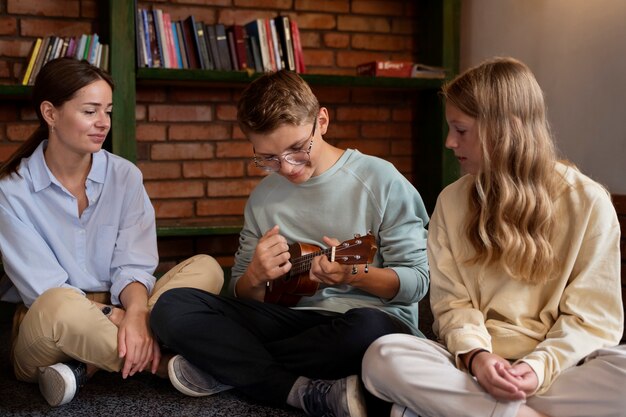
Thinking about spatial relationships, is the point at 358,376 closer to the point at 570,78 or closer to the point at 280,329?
the point at 280,329

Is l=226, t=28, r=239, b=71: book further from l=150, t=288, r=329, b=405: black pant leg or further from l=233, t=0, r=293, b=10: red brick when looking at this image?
l=150, t=288, r=329, b=405: black pant leg

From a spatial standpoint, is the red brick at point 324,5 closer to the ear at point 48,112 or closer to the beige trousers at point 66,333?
the ear at point 48,112

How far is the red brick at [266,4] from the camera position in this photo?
3344 millimetres

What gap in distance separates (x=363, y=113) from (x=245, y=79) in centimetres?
74

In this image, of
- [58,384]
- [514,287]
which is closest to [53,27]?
[58,384]

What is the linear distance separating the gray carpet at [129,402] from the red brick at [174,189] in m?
1.31

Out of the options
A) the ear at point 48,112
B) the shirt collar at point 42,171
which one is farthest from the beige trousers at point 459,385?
the ear at point 48,112

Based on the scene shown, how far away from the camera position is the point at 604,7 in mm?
2639

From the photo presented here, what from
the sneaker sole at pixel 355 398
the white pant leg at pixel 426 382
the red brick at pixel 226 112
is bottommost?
the sneaker sole at pixel 355 398

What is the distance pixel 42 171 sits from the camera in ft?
6.84

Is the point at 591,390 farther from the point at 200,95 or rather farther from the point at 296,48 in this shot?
the point at 200,95

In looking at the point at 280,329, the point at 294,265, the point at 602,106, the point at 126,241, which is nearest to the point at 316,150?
the point at 294,265

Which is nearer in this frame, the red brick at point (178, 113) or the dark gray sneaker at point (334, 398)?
the dark gray sneaker at point (334, 398)

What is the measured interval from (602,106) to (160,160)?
1776 millimetres
